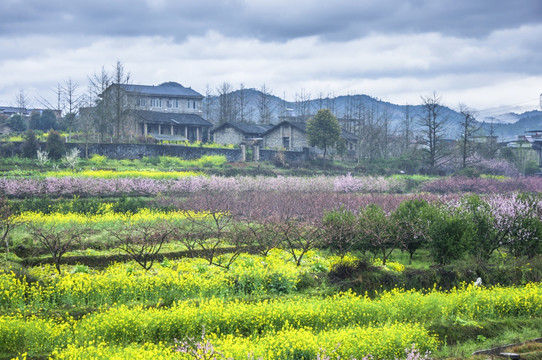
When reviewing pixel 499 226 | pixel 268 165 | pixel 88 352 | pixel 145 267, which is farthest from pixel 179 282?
pixel 268 165

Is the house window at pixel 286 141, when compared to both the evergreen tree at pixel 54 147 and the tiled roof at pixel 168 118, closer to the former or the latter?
the tiled roof at pixel 168 118

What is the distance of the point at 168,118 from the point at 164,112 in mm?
7314

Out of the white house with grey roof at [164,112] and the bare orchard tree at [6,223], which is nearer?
the bare orchard tree at [6,223]

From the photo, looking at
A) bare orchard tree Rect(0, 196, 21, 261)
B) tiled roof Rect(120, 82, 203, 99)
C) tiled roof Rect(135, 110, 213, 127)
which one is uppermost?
tiled roof Rect(120, 82, 203, 99)

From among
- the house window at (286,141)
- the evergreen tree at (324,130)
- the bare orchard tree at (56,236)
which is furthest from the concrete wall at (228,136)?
the bare orchard tree at (56,236)

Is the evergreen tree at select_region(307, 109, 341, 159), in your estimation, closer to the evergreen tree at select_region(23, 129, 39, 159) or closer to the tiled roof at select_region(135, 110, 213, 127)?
the tiled roof at select_region(135, 110, 213, 127)

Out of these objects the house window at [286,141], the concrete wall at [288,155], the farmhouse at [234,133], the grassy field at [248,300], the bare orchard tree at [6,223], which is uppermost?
the farmhouse at [234,133]

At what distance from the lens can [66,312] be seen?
9891 millimetres

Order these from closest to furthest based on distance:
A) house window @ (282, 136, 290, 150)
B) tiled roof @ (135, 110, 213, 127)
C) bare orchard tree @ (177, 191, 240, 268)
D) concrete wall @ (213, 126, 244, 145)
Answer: bare orchard tree @ (177, 191, 240, 268) < house window @ (282, 136, 290, 150) < concrete wall @ (213, 126, 244, 145) < tiled roof @ (135, 110, 213, 127)

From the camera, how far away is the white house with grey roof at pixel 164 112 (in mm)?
59812

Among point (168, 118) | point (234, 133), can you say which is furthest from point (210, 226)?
point (168, 118)


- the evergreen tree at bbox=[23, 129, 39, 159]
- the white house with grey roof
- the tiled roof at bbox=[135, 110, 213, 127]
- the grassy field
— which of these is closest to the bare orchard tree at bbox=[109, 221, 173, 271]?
the grassy field

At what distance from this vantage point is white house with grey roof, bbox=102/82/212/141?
59812mm

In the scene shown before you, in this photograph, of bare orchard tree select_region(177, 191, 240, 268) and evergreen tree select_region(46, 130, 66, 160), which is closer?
bare orchard tree select_region(177, 191, 240, 268)
